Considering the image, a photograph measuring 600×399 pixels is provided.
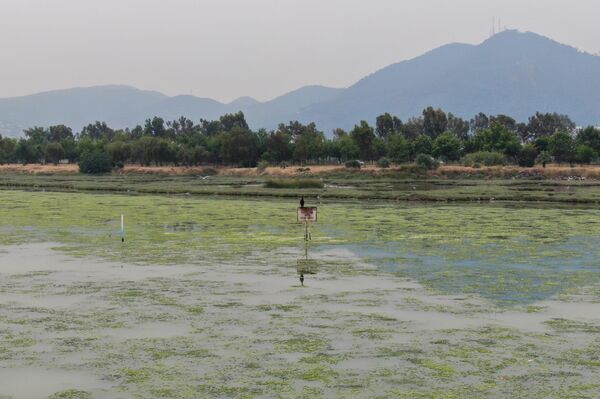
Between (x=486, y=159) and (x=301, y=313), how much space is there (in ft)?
500

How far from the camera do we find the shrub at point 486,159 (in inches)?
6801

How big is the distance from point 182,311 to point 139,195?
78.6m

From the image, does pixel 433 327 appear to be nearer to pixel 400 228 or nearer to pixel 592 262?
pixel 592 262

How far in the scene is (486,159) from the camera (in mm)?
172875

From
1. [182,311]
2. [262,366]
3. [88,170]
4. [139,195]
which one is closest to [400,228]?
[182,311]

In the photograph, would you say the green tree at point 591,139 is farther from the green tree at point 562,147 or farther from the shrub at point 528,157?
the shrub at point 528,157

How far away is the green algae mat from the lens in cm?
1941

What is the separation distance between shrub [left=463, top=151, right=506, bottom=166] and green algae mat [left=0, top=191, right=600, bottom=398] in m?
121

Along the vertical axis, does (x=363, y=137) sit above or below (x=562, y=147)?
above

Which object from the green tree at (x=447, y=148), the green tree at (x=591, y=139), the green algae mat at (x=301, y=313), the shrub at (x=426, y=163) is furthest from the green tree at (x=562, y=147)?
the green algae mat at (x=301, y=313)

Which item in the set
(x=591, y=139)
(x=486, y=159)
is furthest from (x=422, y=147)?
(x=591, y=139)

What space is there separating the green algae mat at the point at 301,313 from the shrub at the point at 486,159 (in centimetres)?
12059

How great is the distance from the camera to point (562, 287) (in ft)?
105

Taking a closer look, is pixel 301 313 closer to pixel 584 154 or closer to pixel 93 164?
pixel 584 154
